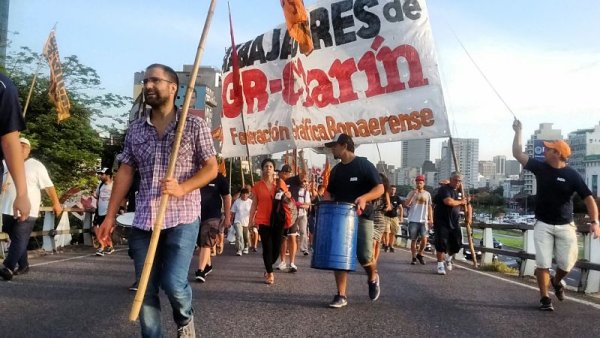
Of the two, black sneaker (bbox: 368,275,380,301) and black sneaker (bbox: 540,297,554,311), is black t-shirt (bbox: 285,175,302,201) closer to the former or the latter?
black sneaker (bbox: 368,275,380,301)

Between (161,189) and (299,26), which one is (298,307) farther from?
(299,26)

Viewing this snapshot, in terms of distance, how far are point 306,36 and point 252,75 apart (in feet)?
6.11

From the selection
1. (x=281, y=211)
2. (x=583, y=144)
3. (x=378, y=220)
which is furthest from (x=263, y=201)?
(x=583, y=144)

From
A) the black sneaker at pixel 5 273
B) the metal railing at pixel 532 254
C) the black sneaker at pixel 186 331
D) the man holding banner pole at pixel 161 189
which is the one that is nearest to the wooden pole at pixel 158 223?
the man holding banner pole at pixel 161 189

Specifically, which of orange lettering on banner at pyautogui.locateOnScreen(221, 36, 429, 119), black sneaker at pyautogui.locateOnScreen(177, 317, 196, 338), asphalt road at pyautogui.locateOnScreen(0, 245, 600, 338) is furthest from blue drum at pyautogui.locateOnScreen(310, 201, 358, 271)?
orange lettering on banner at pyautogui.locateOnScreen(221, 36, 429, 119)

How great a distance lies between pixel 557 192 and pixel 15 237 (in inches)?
255

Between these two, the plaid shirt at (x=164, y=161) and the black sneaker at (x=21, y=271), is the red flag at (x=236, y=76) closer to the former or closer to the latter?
the black sneaker at (x=21, y=271)

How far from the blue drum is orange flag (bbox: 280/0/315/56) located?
402 cm

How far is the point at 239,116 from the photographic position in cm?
1179

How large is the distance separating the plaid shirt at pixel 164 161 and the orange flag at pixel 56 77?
11.0 m

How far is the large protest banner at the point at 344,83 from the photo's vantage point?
9.39 m

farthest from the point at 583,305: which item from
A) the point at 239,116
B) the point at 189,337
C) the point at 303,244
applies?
the point at 303,244

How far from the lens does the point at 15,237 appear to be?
817 centimetres

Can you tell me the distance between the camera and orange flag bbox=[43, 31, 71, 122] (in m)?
14.2
